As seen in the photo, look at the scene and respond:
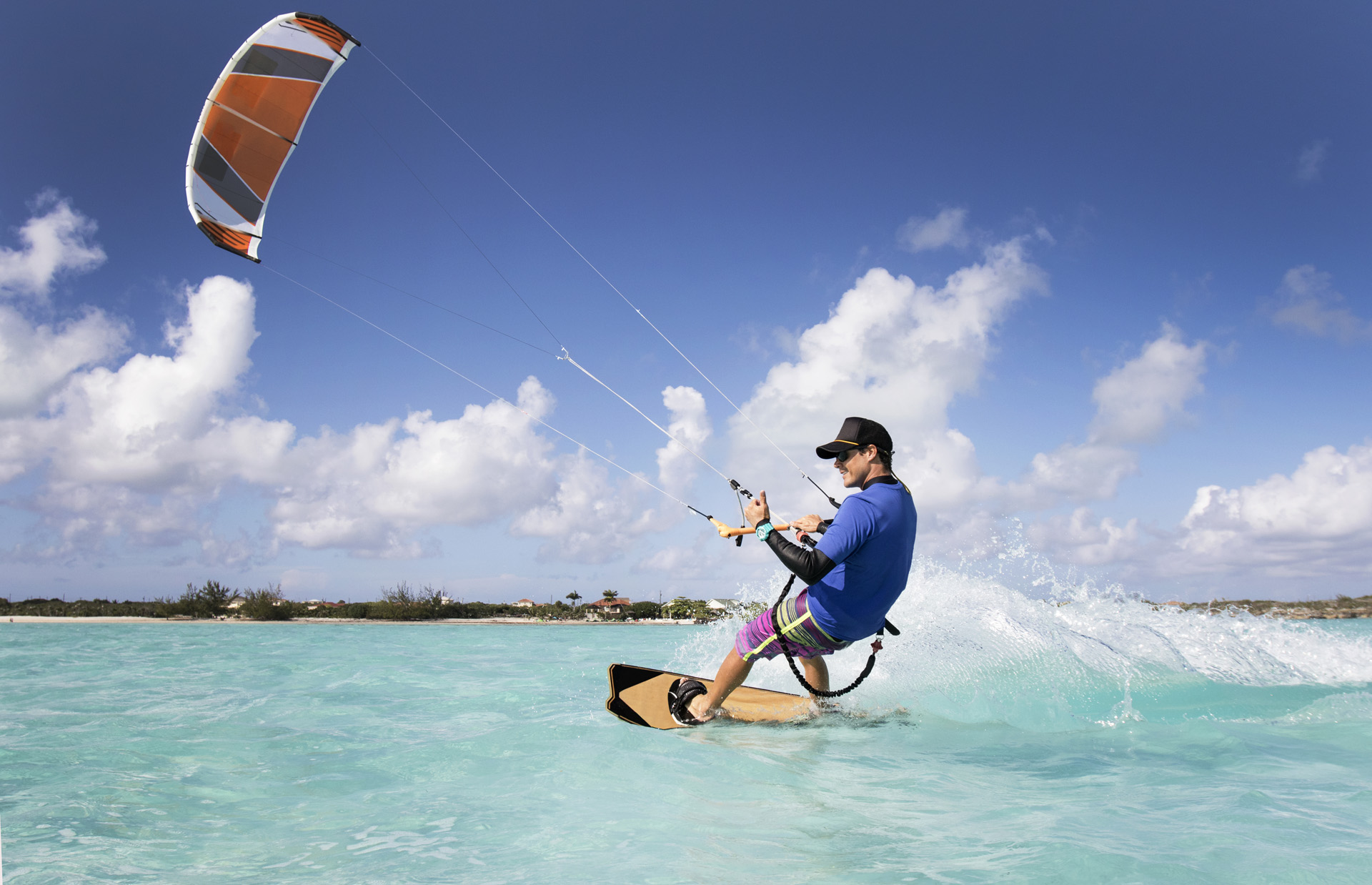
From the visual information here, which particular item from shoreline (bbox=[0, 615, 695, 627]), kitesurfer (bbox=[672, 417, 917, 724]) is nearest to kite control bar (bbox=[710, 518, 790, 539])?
kitesurfer (bbox=[672, 417, 917, 724])

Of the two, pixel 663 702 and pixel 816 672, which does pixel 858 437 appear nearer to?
pixel 816 672

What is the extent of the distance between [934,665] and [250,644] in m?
14.4

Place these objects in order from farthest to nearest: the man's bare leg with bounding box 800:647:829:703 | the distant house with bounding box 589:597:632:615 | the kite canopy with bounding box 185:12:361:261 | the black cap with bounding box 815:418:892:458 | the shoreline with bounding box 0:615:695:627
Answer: the distant house with bounding box 589:597:632:615
the shoreline with bounding box 0:615:695:627
the kite canopy with bounding box 185:12:361:261
the man's bare leg with bounding box 800:647:829:703
the black cap with bounding box 815:418:892:458

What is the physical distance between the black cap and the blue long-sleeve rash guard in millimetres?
287

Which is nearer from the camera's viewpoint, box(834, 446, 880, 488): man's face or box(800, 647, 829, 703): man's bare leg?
box(834, 446, 880, 488): man's face

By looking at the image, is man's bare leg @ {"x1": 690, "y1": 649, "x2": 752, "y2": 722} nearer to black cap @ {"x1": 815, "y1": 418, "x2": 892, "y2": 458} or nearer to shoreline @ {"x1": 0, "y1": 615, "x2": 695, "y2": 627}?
black cap @ {"x1": 815, "y1": 418, "x2": 892, "y2": 458}

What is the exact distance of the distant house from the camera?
41938mm

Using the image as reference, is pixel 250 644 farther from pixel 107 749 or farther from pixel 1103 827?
pixel 1103 827

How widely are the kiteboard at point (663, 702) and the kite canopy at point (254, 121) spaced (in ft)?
20.0

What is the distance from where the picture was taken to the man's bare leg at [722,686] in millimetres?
5070

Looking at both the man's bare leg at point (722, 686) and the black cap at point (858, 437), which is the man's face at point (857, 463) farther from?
the man's bare leg at point (722, 686)

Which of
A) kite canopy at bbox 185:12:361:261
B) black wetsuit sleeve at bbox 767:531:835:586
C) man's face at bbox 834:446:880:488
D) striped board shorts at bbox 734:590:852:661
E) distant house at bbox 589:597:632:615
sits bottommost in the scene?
distant house at bbox 589:597:632:615

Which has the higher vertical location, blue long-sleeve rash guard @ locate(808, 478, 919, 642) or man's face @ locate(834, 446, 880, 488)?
man's face @ locate(834, 446, 880, 488)

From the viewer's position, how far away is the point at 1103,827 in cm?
290
